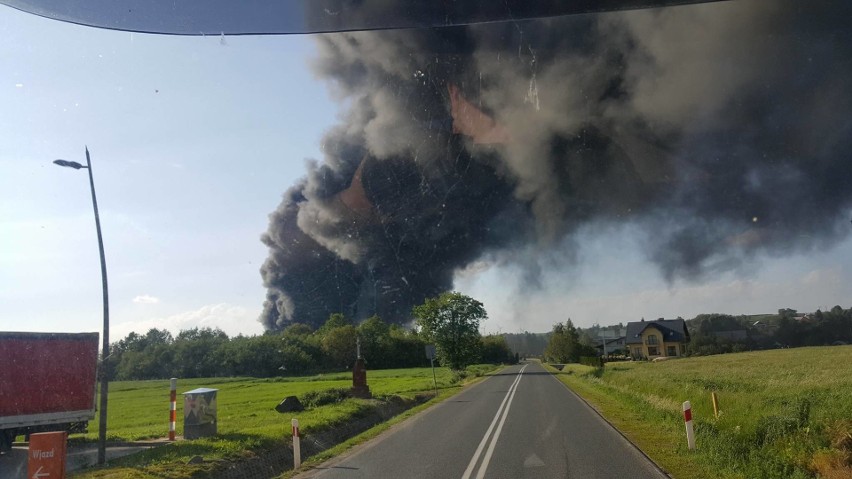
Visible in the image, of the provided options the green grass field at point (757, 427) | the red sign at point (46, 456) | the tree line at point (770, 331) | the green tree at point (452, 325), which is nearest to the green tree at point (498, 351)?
the green tree at point (452, 325)

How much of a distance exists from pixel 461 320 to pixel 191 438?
37.9 metres

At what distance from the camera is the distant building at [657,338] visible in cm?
5512

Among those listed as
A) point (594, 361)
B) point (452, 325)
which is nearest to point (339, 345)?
point (452, 325)

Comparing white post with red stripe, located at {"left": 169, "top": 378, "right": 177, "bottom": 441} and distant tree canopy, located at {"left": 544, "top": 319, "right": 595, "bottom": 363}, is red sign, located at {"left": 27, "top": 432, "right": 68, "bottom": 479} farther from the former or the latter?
distant tree canopy, located at {"left": 544, "top": 319, "right": 595, "bottom": 363}

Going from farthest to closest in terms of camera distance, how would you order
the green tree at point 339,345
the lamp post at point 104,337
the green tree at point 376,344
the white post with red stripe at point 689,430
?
the green tree at point 376,344 → the green tree at point 339,345 → the lamp post at point 104,337 → the white post with red stripe at point 689,430

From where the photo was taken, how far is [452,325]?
48000mm

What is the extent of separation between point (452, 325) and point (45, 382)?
1482 inches

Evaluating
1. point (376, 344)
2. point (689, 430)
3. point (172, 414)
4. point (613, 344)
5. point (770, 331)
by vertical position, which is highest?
point (376, 344)

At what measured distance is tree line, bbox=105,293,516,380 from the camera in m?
40.2

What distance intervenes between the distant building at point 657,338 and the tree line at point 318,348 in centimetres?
1984

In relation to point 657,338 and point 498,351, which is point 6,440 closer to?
point 657,338

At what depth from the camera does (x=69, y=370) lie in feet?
41.3

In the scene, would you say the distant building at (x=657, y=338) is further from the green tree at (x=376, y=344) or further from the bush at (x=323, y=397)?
the bush at (x=323, y=397)

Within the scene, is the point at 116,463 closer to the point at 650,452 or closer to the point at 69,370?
the point at 69,370
